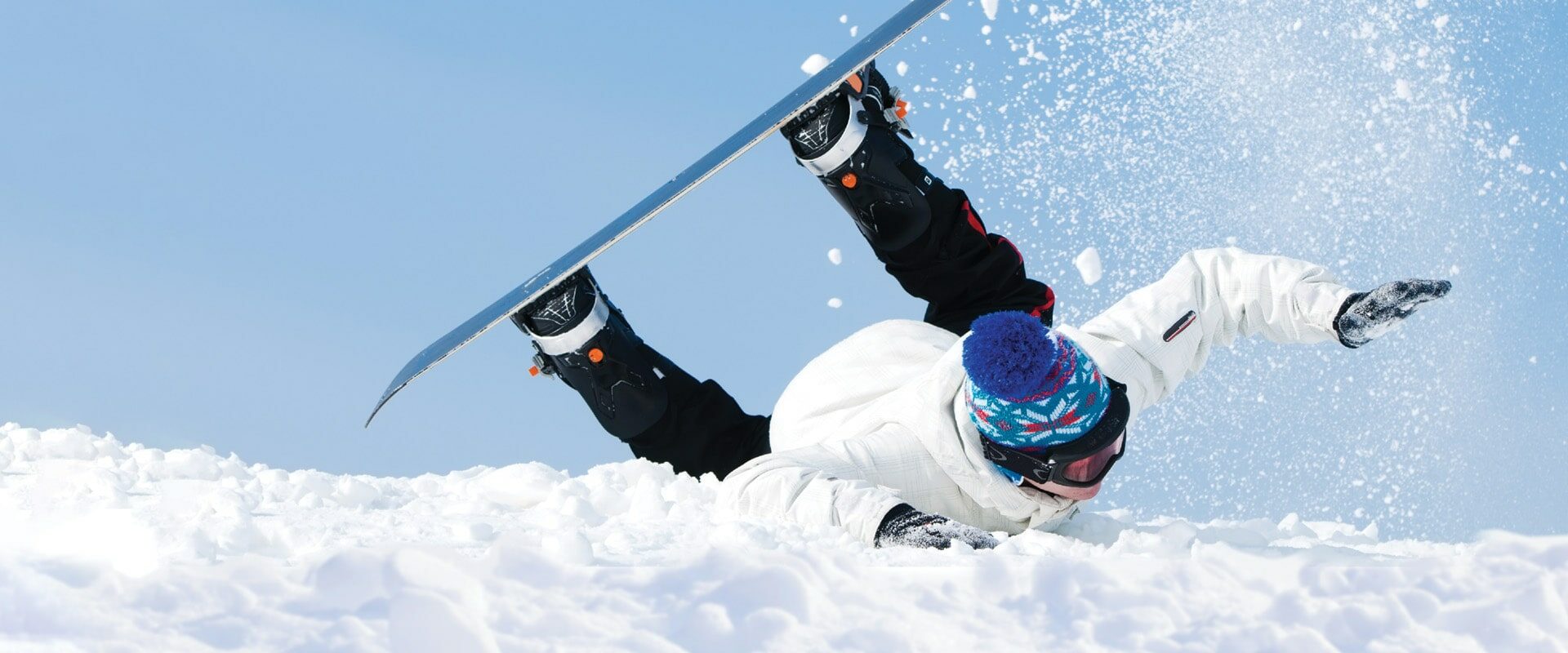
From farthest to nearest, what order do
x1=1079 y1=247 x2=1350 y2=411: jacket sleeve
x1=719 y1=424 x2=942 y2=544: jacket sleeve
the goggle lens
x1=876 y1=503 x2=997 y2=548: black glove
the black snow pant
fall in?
1. the black snow pant
2. x1=1079 y1=247 x2=1350 y2=411: jacket sleeve
3. the goggle lens
4. x1=719 y1=424 x2=942 y2=544: jacket sleeve
5. x1=876 y1=503 x2=997 y2=548: black glove

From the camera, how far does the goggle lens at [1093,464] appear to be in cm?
299

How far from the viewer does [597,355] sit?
4234 mm

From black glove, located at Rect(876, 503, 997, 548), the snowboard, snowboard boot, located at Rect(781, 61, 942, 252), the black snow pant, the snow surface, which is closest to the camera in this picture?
the snow surface

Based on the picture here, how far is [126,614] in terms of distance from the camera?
1.84 m

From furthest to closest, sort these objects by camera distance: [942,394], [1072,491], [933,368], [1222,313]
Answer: [1222,313], [933,368], [942,394], [1072,491]

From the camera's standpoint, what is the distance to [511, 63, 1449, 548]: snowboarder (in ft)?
9.45

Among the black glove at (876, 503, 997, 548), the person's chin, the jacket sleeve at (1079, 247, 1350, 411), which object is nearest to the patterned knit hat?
the person's chin

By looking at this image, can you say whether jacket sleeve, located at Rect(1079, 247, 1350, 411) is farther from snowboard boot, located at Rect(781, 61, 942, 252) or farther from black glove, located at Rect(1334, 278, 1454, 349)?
snowboard boot, located at Rect(781, 61, 942, 252)

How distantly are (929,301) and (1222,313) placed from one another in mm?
971

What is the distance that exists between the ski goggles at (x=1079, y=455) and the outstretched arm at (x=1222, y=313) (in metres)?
0.54

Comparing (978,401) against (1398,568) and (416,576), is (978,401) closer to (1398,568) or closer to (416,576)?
(1398,568)

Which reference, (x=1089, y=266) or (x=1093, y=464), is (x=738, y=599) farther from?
(x=1089, y=266)

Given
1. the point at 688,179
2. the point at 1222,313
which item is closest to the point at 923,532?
the point at 688,179

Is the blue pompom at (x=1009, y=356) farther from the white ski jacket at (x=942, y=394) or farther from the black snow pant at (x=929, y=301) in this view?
the black snow pant at (x=929, y=301)
